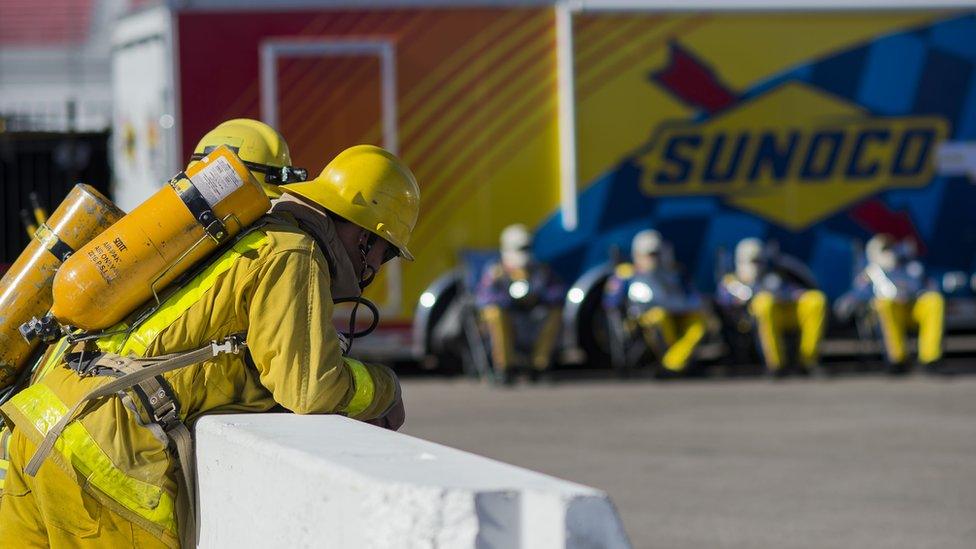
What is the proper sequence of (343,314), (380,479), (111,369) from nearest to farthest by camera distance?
(380,479) → (111,369) → (343,314)

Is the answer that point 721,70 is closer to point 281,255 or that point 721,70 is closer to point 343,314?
point 343,314

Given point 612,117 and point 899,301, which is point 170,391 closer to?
point 612,117

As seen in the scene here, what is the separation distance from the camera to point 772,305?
48.3 ft

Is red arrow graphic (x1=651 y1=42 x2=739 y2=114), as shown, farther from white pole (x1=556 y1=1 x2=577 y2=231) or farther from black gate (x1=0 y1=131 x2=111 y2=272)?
black gate (x1=0 y1=131 x2=111 y2=272)

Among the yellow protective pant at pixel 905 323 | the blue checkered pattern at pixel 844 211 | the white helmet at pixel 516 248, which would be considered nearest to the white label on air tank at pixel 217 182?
the white helmet at pixel 516 248

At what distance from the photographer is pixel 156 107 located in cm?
1475

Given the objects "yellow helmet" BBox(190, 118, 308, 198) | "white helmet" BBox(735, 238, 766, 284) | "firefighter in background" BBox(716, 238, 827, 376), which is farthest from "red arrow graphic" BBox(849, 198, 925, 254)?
"yellow helmet" BBox(190, 118, 308, 198)

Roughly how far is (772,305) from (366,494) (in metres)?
12.0

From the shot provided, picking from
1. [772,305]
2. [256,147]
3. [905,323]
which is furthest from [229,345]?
[905,323]

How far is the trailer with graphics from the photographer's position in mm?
14609

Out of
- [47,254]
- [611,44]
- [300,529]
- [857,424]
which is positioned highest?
[611,44]

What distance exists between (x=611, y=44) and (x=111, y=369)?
1154 cm

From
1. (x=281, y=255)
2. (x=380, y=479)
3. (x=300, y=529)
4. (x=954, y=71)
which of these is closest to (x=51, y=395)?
(x=281, y=255)

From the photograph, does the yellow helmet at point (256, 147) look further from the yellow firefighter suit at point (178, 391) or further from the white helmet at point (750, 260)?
the white helmet at point (750, 260)
